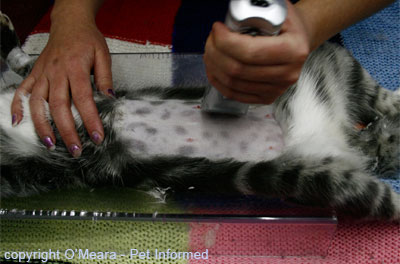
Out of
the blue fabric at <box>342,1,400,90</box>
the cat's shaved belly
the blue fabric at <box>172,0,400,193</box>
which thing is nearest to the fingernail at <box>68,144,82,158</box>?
the cat's shaved belly

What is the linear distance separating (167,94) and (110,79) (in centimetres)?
17

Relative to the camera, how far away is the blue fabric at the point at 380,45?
1.17 meters

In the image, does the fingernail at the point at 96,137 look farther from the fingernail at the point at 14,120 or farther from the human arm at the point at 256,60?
the human arm at the point at 256,60

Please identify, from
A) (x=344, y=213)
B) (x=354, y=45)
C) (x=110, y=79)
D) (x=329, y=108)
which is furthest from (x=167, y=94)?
(x=354, y=45)

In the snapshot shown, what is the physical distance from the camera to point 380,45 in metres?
1.25

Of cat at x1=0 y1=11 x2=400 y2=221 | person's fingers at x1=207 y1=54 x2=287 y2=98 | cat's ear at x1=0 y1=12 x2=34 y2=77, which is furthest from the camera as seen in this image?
cat's ear at x1=0 y1=12 x2=34 y2=77

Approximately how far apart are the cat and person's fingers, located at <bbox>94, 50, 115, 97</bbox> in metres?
0.04

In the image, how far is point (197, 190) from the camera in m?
0.84

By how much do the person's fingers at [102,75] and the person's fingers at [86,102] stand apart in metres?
0.04

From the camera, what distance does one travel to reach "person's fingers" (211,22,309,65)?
Result: 520 mm

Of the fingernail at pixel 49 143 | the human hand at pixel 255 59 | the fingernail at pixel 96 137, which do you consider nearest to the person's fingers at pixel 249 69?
the human hand at pixel 255 59

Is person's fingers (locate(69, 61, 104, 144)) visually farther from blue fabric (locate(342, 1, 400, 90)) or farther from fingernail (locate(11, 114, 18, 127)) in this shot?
blue fabric (locate(342, 1, 400, 90))

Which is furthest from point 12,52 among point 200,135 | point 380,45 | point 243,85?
point 380,45

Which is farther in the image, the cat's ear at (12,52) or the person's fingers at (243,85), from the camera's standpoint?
the cat's ear at (12,52)
